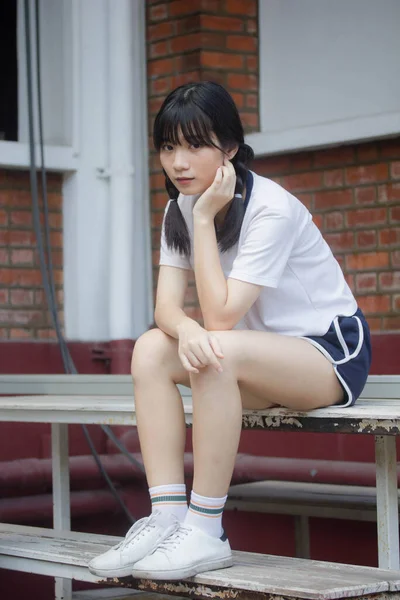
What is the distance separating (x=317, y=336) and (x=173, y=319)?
0.35m

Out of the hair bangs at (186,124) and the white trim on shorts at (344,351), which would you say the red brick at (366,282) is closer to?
the white trim on shorts at (344,351)

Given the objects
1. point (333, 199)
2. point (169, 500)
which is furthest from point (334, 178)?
point (169, 500)

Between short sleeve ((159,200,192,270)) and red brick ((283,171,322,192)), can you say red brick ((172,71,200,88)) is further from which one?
short sleeve ((159,200,192,270))

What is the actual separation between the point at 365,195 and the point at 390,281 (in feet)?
1.12

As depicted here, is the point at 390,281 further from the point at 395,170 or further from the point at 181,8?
the point at 181,8

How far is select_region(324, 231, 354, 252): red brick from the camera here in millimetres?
4109

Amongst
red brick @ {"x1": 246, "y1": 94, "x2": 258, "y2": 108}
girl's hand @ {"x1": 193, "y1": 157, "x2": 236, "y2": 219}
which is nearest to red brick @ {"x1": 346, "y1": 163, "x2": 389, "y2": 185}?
red brick @ {"x1": 246, "y1": 94, "x2": 258, "y2": 108}

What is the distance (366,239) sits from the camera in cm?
407

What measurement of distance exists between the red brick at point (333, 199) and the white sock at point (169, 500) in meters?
1.86

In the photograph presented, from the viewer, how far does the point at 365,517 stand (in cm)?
366

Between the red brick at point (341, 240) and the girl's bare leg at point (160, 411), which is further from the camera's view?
the red brick at point (341, 240)

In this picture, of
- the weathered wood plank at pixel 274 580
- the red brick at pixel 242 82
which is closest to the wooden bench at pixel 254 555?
the weathered wood plank at pixel 274 580

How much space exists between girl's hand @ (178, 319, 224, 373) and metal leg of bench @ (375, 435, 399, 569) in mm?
492

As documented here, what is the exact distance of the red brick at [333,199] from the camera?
4123mm
